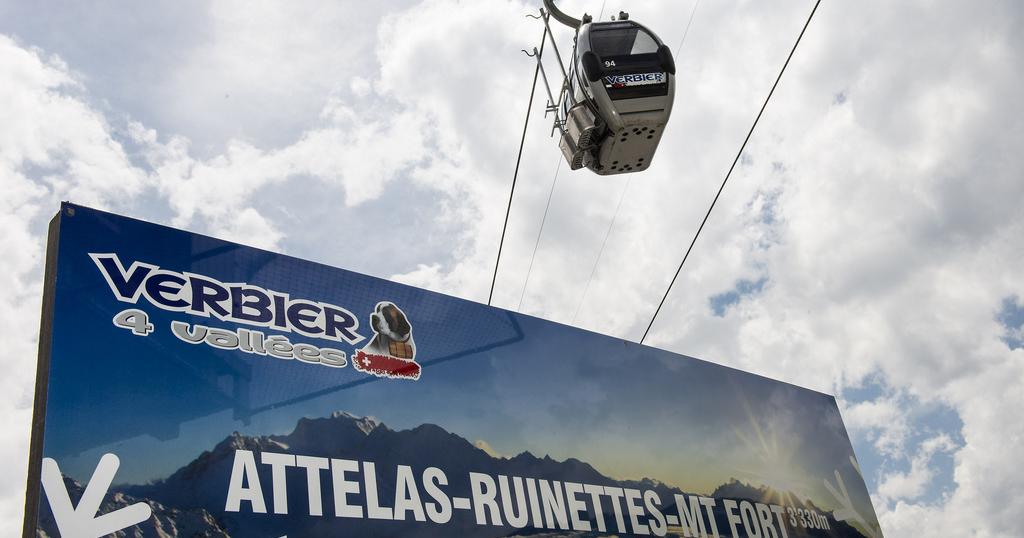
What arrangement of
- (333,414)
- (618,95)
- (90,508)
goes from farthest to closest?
(618,95), (333,414), (90,508)

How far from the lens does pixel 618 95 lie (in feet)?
21.9

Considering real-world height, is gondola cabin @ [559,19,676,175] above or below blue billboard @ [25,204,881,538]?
above

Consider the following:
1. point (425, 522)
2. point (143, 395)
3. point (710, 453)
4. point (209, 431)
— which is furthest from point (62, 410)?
point (710, 453)

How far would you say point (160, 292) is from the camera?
593 centimetres

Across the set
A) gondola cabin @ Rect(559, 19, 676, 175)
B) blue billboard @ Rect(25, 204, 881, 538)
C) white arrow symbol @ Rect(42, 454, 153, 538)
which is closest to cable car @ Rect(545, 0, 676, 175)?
gondola cabin @ Rect(559, 19, 676, 175)

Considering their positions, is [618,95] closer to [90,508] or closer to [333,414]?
[333,414]

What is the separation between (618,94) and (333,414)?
10.8 ft

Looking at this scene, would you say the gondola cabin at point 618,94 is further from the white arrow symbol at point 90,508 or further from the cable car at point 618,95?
the white arrow symbol at point 90,508

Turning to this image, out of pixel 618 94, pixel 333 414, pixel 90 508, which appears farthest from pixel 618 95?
pixel 90 508

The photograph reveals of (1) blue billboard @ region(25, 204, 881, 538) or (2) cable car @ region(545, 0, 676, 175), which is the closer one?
(1) blue billboard @ region(25, 204, 881, 538)

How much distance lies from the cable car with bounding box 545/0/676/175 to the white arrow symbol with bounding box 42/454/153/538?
13.7 ft

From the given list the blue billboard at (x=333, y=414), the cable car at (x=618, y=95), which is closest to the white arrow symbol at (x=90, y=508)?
the blue billboard at (x=333, y=414)

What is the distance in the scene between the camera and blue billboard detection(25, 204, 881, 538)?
5.27 meters

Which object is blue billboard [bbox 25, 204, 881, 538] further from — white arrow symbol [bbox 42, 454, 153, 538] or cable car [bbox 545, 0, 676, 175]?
cable car [bbox 545, 0, 676, 175]
